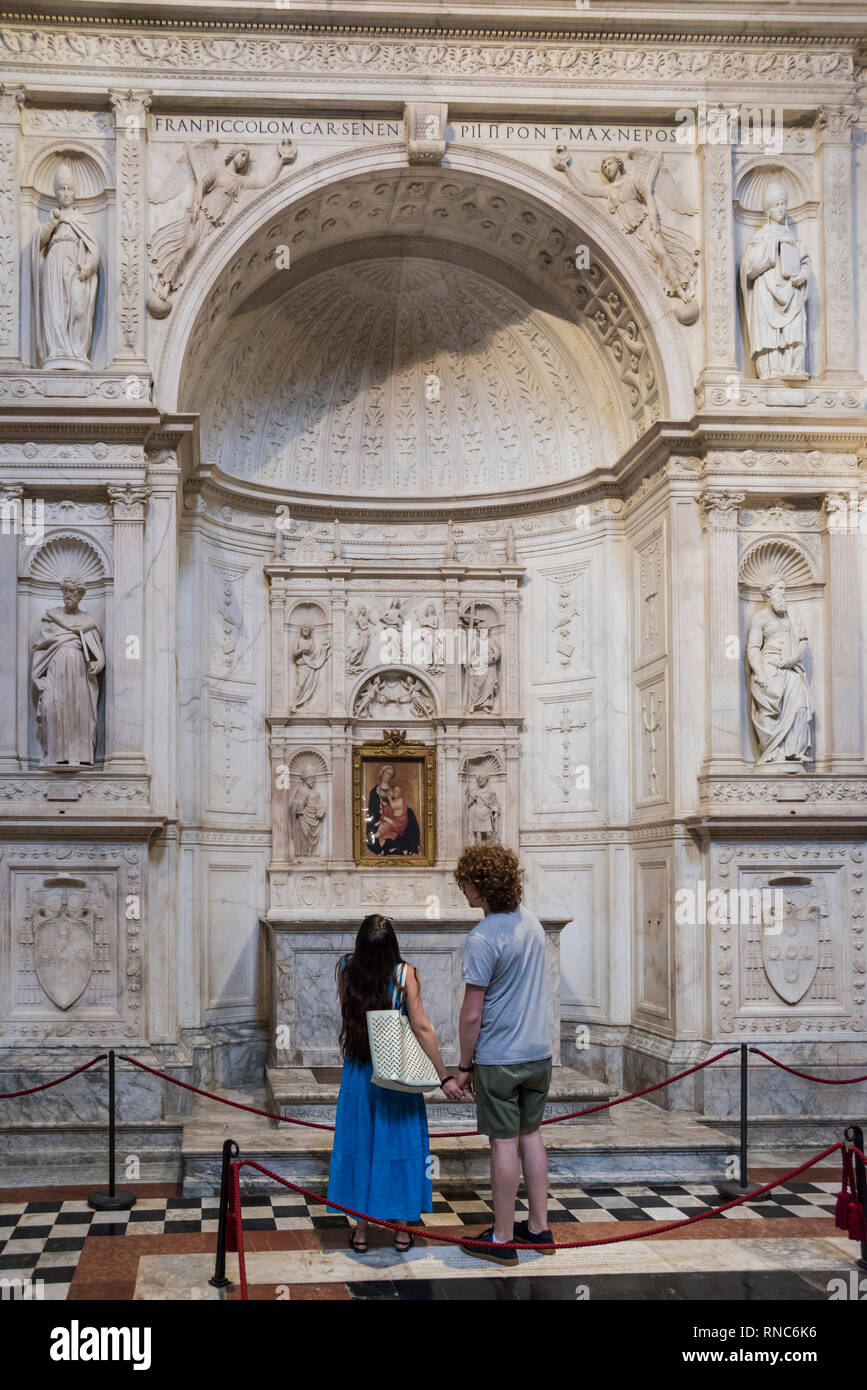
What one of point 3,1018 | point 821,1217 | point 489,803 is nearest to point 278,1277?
point 821,1217

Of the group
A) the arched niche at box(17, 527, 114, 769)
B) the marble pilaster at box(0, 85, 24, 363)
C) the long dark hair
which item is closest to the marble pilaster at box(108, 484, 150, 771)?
the arched niche at box(17, 527, 114, 769)

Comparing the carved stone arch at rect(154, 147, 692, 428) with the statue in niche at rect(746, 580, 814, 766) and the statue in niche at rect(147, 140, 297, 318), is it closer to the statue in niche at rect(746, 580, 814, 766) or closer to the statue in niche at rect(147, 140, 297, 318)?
the statue in niche at rect(147, 140, 297, 318)

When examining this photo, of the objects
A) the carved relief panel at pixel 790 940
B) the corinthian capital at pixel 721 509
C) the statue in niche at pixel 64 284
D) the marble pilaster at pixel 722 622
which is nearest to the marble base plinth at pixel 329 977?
the carved relief panel at pixel 790 940

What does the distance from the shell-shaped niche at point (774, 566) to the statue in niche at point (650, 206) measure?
1998mm

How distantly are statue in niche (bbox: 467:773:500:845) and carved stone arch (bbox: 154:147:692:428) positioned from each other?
13.1ft

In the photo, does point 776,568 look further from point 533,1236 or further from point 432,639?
point 533,1236

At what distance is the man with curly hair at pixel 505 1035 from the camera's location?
6.62 meters

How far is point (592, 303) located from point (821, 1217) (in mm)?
7886

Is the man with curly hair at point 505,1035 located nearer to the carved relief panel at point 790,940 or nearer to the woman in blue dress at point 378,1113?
the woman in blue dress at point 378,1113

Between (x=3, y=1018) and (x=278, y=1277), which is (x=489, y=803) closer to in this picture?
(x=3, y=1018)

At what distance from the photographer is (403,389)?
1378 centimetres

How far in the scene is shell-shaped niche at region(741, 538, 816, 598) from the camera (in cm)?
1134

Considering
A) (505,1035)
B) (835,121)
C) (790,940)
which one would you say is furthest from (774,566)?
(505,1035)

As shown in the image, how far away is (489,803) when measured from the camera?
1324 centimetres
